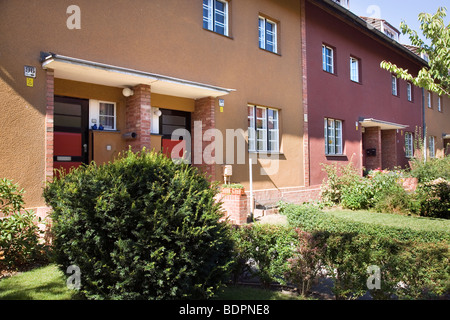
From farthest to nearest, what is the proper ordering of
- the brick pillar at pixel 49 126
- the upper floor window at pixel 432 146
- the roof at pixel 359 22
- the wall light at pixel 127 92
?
1. the upper floor window at pixel 432 146
2. the roof at pixel 359 22
3. the wall light at pixel 127 92
4. the brick pillar at pixel 49 126

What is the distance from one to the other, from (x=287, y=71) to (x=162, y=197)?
34.0ft

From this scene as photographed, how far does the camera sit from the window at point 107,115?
27.5ft

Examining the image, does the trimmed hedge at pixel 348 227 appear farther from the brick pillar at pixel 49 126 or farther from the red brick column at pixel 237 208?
the brick pillar at pixel 49 126

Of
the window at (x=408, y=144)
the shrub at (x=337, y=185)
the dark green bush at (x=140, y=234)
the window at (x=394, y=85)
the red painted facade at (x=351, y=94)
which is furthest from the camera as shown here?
the window at (x=408, y=144)

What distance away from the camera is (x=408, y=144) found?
72.5ft

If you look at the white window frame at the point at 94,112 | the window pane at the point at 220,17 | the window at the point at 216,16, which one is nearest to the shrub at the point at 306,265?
the white window frame at the point at 94,112

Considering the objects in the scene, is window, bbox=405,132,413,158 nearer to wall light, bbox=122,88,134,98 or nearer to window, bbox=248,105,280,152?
window, bbox=248,105,280,152

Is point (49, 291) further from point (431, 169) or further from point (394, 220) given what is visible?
point (431, 169)

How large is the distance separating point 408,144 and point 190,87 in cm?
1836

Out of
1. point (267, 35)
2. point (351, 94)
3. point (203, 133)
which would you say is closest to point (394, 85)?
point (351, 94)

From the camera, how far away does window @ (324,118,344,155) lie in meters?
14.8

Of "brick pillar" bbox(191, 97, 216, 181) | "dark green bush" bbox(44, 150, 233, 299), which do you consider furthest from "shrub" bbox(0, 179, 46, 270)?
"brick pillar" bbox(191, 97, 216, 181)

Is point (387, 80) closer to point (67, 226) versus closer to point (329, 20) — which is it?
point (329, 20)

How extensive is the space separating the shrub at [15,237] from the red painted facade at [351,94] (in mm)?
10138
